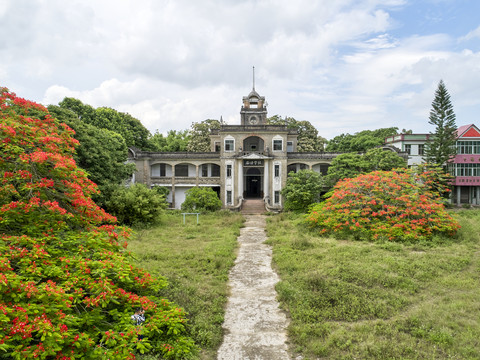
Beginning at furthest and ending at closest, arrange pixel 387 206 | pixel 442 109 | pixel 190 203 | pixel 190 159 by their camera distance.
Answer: pixel 190 159, pixel 442 109, pixel 190 203, pixel 387 206

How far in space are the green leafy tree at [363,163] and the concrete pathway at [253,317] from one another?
14.3m

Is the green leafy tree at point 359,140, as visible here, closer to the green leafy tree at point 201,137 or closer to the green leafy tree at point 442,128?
the green leafy tree at point 442,128

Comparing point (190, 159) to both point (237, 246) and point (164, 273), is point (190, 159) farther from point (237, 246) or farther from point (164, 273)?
point (164, 273)

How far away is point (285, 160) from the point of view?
26812 mm

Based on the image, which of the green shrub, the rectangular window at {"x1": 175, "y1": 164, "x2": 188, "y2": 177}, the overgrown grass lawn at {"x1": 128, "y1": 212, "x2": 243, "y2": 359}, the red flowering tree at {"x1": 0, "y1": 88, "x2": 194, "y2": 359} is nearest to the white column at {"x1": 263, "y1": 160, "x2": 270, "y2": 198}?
the overgrown grass lawn at {"x1": 128, "y1": 212, "x2": 243, "y2": 359}

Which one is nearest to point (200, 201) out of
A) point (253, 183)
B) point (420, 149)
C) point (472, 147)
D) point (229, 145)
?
point (229, 145)

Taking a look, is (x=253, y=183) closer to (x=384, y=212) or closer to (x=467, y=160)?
(x=384, y=212)

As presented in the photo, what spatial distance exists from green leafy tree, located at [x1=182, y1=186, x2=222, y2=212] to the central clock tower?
11263 mm

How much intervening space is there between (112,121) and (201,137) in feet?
40.1

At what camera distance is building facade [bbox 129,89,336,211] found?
26859mm

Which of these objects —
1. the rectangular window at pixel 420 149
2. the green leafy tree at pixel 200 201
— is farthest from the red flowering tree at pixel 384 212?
the rectangular window at pixel 420 149

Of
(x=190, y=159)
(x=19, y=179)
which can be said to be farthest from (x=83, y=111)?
(x=19, y=179)

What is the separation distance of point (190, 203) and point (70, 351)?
19454mm

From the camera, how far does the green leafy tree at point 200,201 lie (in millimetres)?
23344
